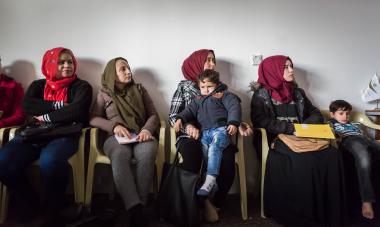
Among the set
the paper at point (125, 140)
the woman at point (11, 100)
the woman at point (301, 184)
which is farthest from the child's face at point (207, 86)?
the woman at point (11, 100)

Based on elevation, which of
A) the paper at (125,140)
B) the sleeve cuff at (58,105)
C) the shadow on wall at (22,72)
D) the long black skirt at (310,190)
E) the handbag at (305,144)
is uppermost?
the shadow on wall at (22,72)

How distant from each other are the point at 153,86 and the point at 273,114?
41.0 inches

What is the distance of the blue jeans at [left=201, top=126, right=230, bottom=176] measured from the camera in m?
1.61

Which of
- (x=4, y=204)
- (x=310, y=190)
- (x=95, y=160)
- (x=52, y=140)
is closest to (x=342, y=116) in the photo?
(x=310, y=190)

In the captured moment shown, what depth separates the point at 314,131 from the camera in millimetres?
1755

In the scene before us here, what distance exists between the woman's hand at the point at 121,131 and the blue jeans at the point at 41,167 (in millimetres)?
308

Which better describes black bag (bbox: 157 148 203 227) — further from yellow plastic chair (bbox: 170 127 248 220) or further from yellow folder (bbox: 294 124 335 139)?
yellow folder (bbox: 294 124 335 139)

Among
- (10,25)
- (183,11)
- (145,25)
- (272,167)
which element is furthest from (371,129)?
(10,25)

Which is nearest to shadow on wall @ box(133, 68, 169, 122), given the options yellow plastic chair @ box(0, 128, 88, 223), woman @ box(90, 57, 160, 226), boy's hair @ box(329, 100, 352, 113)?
woman @ box(90, 57, 160, 226)

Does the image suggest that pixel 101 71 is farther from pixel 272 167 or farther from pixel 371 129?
pixel 371 129

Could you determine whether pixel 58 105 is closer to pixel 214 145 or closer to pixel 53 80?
pixel 53 80

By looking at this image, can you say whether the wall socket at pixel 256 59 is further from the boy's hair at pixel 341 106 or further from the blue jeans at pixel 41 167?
the blue jeans at pixel 41 167

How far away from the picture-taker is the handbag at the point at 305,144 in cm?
167

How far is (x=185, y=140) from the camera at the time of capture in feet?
5.79
